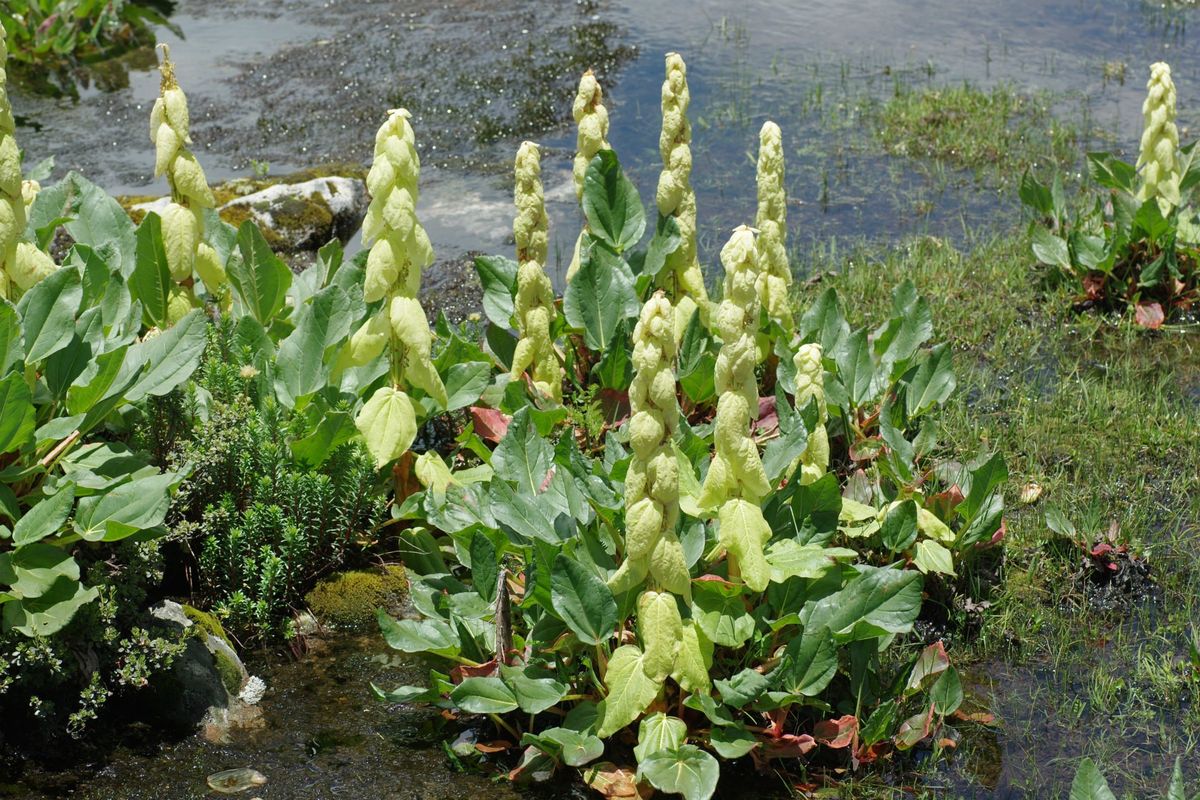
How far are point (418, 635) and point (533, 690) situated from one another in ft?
1.47

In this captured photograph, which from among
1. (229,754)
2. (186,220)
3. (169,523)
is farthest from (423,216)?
(229,754)

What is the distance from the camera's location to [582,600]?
3516mm

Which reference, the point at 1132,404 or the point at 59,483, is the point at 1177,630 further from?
the point at 59,483

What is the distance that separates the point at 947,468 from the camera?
479cm

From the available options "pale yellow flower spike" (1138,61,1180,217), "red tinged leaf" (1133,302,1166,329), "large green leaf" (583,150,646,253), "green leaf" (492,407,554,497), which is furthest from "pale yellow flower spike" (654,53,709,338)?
"pale yellow flower spike" (1138,61,1180,217)

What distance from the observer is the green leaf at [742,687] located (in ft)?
11.5

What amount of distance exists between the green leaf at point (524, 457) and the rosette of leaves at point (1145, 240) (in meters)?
3.70

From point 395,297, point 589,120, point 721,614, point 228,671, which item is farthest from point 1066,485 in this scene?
point 228,671

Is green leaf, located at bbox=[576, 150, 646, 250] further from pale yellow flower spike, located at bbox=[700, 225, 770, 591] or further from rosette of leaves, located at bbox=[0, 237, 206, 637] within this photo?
rosette of leaves, located at bbox=[0, 237, 206, 637]

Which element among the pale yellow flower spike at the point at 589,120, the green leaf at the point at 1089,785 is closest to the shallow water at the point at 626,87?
the green leaf at the point at 1089,785

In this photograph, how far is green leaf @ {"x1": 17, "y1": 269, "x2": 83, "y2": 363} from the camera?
3.96 metres

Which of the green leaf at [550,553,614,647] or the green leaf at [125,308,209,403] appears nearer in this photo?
the green leaf at [550,553,614,647]

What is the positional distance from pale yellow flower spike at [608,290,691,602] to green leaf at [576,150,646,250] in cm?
194

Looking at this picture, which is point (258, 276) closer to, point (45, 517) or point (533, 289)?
point (533, 289)
